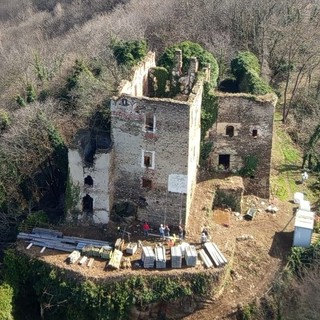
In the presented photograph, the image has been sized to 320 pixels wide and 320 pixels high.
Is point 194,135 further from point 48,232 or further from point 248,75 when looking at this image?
point 248,75

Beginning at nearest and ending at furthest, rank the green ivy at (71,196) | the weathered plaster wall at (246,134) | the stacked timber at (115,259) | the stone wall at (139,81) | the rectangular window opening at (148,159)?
1. the stacked timber at (115,259)
2. the rectangular window opening at (148,159)
3. the stone wall at (139,81)
4. the green ivy at (71,196)
5. the weathered plaster wall at (246,134)

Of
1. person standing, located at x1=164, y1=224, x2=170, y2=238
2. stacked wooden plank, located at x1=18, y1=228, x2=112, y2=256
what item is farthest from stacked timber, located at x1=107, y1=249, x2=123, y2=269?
person standing, located at x1=164, y1=224, x2=170, y2=238

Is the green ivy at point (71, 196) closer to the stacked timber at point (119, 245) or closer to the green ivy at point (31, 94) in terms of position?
the stacked timber at point (119, 245)

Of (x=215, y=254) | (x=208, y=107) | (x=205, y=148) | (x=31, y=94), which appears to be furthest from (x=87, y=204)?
(x=31, y=94)

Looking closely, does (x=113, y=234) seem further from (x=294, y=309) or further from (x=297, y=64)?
(x=297, y=64)

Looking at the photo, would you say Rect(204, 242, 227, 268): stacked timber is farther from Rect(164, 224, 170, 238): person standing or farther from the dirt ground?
Rect(164, 224, 170, 238): person standing

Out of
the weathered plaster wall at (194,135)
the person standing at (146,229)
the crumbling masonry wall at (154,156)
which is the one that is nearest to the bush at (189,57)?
the weathered plaster wall at (194,135)

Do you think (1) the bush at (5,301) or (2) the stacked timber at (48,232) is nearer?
(1) the bush at (5,301)

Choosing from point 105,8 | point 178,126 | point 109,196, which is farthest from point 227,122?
point 105,8
